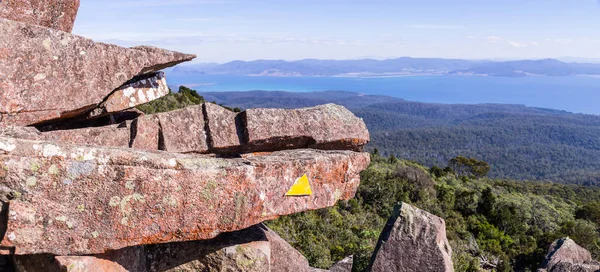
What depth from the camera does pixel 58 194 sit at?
632cm

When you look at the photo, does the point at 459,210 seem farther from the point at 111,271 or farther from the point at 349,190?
the point at 111,271

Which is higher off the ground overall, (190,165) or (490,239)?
(190,165)

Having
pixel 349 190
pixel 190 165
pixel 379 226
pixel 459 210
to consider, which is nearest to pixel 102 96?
pixel 190 165

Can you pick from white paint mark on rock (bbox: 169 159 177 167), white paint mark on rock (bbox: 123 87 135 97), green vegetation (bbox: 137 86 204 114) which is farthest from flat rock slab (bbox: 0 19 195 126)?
green vegetation (bbox: 137 86 204 114)

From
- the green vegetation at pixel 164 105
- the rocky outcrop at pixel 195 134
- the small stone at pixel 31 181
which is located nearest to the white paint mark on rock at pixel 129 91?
the rocky outcrop at pixel 195 134

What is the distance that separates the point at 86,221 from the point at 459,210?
120 feet

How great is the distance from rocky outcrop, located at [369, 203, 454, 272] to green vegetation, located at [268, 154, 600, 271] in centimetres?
298

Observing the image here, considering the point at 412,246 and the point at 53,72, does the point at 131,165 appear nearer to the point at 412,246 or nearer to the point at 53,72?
the point at 53,72

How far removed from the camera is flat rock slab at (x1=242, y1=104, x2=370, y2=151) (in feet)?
33.5

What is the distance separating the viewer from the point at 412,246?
1177cm

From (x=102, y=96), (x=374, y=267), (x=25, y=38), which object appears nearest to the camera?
(x=25, y=38)

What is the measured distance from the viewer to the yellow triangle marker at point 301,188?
8.27 m

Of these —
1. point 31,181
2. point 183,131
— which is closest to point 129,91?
point 183,131

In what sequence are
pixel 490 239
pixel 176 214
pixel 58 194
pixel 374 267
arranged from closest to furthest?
pixel 58 194 → pixel 176 214 → pixel 374 267 → pixel 490 239
